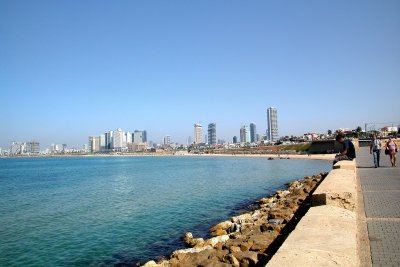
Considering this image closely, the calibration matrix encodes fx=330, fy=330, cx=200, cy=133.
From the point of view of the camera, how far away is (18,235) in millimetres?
Answer: 18078

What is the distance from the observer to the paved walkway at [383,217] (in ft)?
20.7

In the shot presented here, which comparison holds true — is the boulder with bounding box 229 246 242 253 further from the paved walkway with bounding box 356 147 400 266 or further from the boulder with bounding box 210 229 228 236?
the boulder with bounding box 210 229 228 236

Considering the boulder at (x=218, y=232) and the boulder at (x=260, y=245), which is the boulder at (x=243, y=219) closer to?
the boulder at (x=218, y=232)

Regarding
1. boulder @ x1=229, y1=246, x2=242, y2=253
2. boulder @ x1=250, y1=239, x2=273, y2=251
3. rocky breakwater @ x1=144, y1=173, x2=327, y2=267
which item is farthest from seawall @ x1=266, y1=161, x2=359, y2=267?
boulder @ x1=229, y1=246, x2=242, y2=253

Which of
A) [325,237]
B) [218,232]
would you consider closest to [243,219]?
[218,232]

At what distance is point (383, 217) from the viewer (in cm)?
924

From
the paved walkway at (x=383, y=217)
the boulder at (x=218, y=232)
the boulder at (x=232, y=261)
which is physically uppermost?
the paved walkway at (x=383, y=217)

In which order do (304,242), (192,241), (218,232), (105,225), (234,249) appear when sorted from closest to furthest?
(304,242) < (234,249) < (192,241) < (218,232) < (105,225)

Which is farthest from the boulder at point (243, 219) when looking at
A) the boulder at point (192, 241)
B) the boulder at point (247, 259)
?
the boulder at point (247, 259)

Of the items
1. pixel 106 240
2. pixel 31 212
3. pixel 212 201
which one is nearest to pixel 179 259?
pixel 106 240

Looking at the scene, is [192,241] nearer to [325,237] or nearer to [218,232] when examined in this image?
[218,232]

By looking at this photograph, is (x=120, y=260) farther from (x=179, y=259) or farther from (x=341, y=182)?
(x=341, y=182)

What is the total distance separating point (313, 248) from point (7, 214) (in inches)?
1023

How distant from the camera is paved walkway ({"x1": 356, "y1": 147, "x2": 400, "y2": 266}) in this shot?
6.31 m
